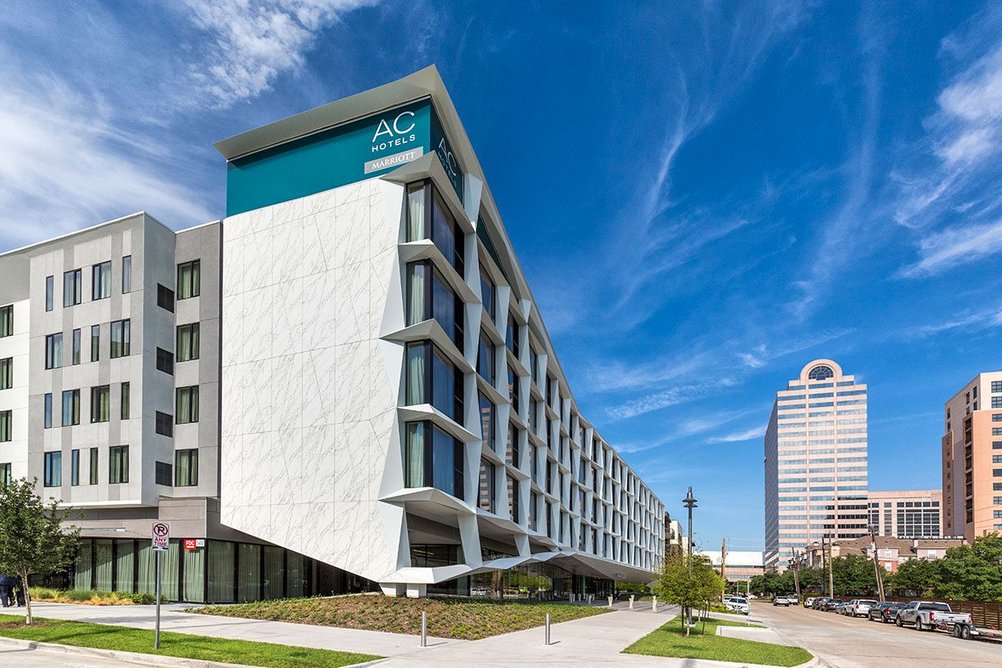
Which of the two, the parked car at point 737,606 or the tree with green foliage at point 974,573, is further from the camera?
the tree with green foliage at point 974,573

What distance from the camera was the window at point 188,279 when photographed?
132 feet

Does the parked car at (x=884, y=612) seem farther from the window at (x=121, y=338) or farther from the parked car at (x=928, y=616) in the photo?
the window at (x=121, y=338)

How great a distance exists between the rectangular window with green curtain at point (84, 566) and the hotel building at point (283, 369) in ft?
0.33

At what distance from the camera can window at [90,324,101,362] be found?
3953cm

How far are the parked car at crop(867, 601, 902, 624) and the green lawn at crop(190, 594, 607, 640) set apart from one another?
36.5m

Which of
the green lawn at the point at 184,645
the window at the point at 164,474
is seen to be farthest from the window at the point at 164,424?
the green lawn at the point at 184,645

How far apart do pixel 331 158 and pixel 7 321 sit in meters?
23.1

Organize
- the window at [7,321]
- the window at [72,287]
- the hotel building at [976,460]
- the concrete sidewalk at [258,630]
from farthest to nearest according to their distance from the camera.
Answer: the hotel building at [976,460] < the window at [7,321] < the window at [72,287] < the concrete sidewalk at [258,630]

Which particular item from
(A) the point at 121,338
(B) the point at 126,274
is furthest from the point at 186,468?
(B) the point at 126,274

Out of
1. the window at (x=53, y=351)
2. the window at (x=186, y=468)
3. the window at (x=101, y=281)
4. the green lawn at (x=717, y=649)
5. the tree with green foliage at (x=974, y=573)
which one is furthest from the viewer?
the tree with green foliage at (x=974, y=573)

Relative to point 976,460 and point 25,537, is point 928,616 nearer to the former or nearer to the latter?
point 25,537

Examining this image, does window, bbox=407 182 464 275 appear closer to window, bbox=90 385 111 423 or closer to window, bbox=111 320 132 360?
window, bbox=111 320 132 360

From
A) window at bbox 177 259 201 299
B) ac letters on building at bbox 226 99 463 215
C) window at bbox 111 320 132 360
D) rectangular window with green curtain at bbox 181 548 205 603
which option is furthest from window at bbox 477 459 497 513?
window at bbox 111 320 132 360

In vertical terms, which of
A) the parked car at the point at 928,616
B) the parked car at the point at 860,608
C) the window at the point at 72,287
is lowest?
the parked car at the point at 860,608
